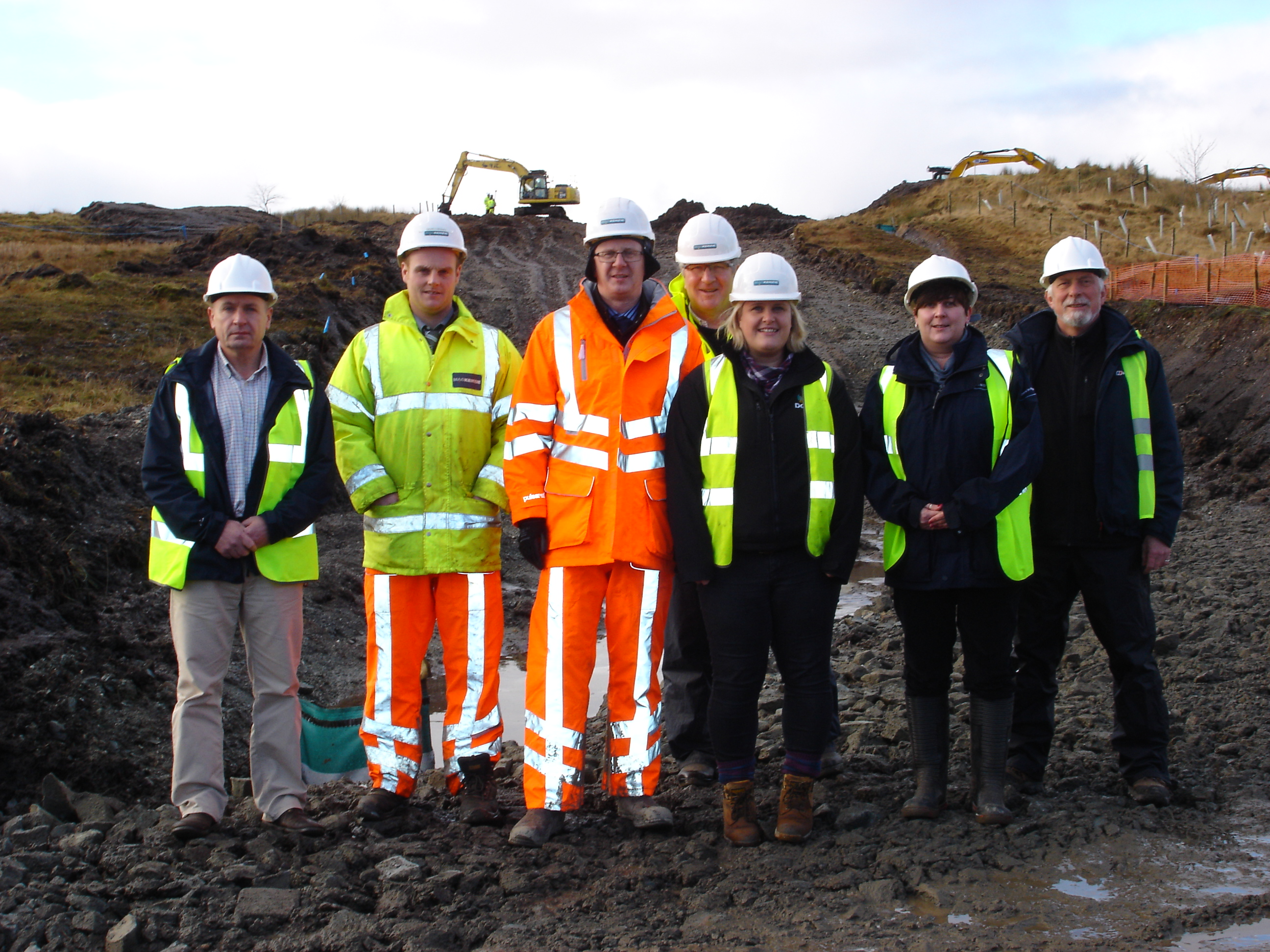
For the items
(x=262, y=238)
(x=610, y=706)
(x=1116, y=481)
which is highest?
(x=262, y=238)

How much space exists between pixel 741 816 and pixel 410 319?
2.49m

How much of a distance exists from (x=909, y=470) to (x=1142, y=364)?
3.93 feet

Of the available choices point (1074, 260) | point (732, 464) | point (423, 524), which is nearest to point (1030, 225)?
point (1074, 260)

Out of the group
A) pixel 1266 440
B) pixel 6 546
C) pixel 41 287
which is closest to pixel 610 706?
pixel 6 546

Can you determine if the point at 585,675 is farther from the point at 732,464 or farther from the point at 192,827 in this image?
the point at 192,827

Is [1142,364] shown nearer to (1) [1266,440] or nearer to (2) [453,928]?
(2) [453,928]

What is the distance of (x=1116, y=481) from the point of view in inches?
177

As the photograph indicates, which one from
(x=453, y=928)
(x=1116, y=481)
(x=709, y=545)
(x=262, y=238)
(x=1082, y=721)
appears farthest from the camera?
Result: (x=262, y=238)

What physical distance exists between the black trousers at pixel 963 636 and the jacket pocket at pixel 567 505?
4.23 feet

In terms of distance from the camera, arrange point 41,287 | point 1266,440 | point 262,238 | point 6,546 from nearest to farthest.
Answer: point 6,546 → point 1266,440 → point 41,287 → point 262,238

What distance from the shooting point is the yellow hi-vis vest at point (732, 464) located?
13.3 ft

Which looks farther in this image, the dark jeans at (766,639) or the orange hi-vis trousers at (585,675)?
the orange hi-vis trousers at (585,675)

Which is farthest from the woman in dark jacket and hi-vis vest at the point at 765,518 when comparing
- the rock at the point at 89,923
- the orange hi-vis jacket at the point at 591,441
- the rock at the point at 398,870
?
the rock at the point at 89,923

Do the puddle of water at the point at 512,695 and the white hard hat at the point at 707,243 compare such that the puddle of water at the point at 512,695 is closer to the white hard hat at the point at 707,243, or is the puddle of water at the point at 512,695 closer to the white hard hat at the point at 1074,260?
the white hard hat at the point at 707,243
